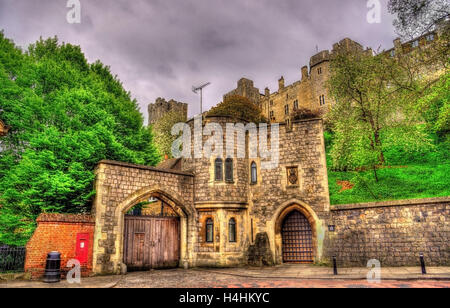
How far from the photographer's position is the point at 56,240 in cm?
1073

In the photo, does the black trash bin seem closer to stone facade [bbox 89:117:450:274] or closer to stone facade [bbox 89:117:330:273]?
stone facade [bbox 89:117:450:274]

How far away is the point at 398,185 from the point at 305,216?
25.5 ft

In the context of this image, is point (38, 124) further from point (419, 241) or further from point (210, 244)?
point (419, 241)

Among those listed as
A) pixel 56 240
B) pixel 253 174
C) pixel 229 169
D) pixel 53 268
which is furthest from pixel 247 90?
pixel 53 268

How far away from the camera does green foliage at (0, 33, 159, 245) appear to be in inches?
489

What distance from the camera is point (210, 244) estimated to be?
1425 cm

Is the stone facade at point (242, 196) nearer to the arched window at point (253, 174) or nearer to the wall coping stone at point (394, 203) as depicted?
the arched window at point (253, 174)

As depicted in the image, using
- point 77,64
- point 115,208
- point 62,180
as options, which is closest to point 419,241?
point 115,208

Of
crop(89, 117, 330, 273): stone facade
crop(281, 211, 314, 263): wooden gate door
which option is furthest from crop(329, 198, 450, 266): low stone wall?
crop(281, 211, 314, 263): wooden gate door

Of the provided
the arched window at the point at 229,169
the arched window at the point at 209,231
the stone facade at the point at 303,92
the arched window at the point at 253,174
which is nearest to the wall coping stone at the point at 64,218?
the arched window at the point at 209,231

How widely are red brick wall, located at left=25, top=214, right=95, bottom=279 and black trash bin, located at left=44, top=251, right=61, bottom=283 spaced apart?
825mm

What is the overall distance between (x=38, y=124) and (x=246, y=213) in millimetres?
10809

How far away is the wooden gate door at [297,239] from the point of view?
14.2m
